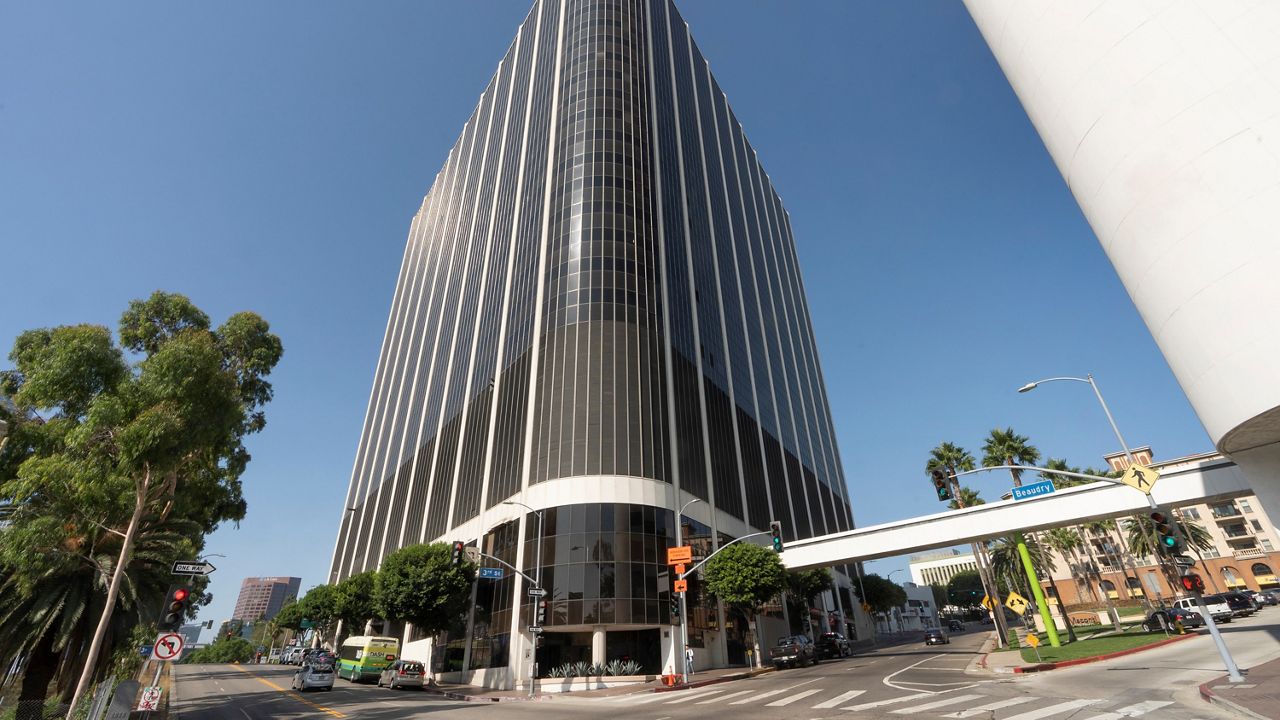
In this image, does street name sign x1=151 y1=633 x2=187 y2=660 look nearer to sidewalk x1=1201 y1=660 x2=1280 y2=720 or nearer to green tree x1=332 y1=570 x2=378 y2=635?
sidewalk x1=1201 y1=660 x2=1280 y2=720

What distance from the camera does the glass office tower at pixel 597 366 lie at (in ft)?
128

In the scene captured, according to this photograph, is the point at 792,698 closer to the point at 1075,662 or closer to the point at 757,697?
the point at 757,697

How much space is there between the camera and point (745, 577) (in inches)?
1532

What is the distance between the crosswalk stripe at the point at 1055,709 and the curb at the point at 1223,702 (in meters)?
2.19

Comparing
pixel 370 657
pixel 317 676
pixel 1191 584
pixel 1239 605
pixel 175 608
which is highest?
pixel 175 608

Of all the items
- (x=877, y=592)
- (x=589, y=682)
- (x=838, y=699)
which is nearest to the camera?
(x=838, y=699)

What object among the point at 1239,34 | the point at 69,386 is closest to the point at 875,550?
the point at 1239,34

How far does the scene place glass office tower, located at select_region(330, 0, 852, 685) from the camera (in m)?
38.9

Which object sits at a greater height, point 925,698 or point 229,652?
point 229,652

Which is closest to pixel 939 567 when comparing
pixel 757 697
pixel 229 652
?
pixel 757 697

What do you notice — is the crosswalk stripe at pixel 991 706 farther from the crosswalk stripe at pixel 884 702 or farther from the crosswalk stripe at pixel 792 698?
the crosswalk stripe at pixel 792 698

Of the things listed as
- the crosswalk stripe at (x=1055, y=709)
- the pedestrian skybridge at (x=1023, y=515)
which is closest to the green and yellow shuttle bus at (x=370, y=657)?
the pedestrian skybridge at (x=1023, y=515)

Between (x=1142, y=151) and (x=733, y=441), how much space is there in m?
42.5

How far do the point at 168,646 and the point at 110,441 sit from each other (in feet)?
31.2
